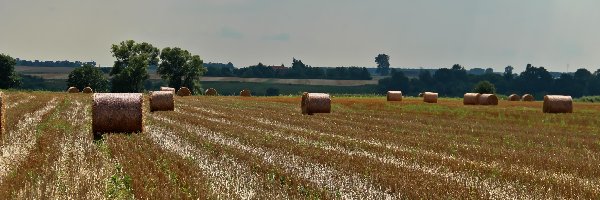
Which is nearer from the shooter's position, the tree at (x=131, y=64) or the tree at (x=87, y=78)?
the tree at (x=131, y=64)

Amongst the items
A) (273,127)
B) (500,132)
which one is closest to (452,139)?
(500,132)

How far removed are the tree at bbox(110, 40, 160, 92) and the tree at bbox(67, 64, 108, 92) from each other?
919cm

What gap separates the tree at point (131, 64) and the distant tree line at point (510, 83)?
88.5m

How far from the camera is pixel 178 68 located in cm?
10400

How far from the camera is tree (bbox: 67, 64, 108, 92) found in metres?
108

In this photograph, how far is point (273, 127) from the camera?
19.7m

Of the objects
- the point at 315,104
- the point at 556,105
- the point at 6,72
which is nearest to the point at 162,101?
the point at 315,104

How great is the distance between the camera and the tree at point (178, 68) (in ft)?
340

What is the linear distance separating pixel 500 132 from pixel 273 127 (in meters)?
8.17

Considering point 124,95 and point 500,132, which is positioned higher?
point 124,95

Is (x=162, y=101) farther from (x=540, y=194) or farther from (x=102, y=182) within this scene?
(x=540, y=194)

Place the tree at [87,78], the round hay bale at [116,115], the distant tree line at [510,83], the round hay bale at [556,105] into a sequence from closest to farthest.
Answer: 1. the round hay bale at [116,115]
2. the round hay bale at [556,105]
3. the tree at [87,78]
4. the distant tree line at [510,83]

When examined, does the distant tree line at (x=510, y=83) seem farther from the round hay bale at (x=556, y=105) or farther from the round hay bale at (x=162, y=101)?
the round hay bale at (x=162, y=101)

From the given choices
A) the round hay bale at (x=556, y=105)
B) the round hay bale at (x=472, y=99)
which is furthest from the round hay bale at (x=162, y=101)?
the round hay bale at (x=472, y=99)
